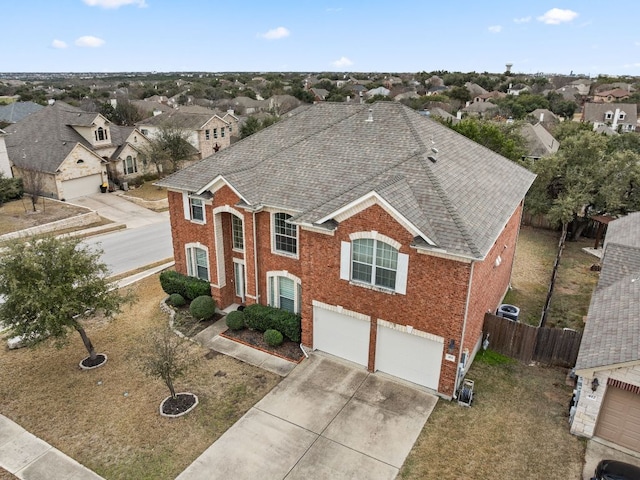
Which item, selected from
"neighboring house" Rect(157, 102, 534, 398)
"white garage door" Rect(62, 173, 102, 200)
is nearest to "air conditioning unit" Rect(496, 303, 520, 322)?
"neighboring house" Rect(157, 102, 534, 398)

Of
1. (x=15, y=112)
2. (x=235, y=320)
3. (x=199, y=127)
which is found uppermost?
(x=15, y=112)

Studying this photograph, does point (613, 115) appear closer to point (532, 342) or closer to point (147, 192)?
point (147, 192)

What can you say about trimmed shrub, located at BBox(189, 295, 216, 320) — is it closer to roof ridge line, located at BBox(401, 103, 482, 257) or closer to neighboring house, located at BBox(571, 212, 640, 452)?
roof ridge line, located at BBox(401, 103, 482, 257)

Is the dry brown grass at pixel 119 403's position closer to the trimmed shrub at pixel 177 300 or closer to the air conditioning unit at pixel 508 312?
the trimmed shrub at pixel 177 300

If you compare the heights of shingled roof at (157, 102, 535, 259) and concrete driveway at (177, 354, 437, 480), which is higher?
shingled roof at (157, 102, 535, 259)

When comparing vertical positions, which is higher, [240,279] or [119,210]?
[240,279]

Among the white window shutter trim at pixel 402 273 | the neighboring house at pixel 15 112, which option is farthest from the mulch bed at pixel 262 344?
the neighboring house at pixel 15 112

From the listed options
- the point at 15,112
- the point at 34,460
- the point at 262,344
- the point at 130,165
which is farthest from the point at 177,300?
the point at 15,112
